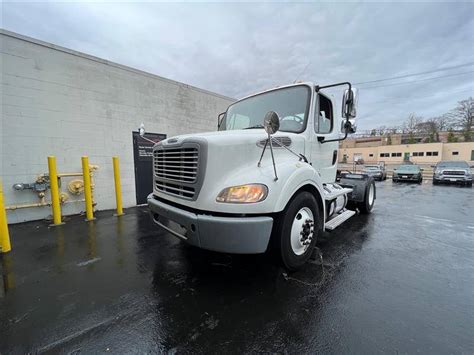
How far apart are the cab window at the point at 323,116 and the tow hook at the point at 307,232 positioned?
1527mm

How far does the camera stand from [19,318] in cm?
→ 214

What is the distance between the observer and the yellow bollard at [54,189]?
15.9 ft

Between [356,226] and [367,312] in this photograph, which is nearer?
[367,312]

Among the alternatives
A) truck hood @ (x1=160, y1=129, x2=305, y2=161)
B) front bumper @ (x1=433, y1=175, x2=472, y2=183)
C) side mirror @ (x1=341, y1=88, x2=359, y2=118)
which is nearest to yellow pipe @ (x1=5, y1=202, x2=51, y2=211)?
truck hood @ (x1=160, y1=129, x2=305, y2=161)

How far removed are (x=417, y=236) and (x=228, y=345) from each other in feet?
14.9

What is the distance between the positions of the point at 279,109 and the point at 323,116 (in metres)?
0.83

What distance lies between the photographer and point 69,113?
5719 mm

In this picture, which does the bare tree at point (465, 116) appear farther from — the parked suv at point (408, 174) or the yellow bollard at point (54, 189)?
the yellow bollard at point (54, 189)

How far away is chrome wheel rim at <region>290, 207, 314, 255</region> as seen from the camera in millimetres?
2838

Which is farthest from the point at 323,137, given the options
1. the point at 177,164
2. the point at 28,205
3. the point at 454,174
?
the point at 454,174

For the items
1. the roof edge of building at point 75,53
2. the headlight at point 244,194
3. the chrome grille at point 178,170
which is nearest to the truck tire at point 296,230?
the headlight at point 244,194

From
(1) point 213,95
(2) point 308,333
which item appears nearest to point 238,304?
(2) point 308,333

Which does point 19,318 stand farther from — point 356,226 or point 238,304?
point 356,226

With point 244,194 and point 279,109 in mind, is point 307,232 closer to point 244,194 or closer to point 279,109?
point 244,194
